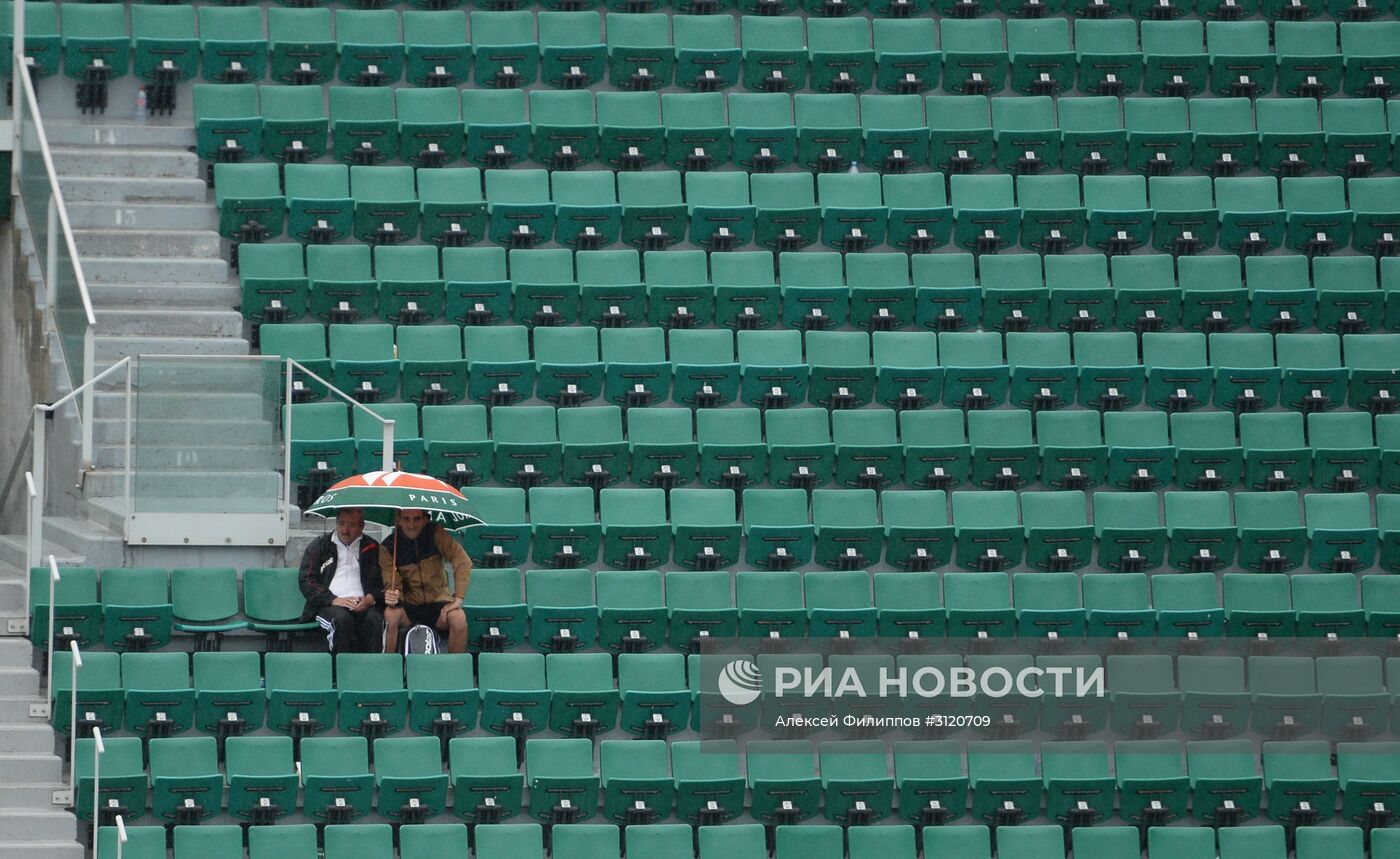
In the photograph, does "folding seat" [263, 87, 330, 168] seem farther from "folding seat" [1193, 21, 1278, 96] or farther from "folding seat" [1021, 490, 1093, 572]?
"folding seat" [1193, 21, 1278, 96]

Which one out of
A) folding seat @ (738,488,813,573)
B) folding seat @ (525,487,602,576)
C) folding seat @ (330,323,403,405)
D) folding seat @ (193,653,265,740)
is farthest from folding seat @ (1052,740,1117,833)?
folding seat @ (330,323,403,405)

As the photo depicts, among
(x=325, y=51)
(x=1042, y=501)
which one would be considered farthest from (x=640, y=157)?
(x=1042, y=501)

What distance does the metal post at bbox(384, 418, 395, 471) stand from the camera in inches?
444

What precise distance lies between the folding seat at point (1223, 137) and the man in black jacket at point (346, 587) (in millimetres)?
7193

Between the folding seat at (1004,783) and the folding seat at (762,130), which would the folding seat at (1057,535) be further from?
the folding seat at (762,130)

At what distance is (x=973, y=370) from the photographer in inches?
518

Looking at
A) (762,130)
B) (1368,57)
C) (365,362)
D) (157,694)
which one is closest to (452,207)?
(365,362)

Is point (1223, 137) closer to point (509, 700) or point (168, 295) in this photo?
point (509, 700)

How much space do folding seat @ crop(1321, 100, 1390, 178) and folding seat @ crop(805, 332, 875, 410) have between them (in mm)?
4223

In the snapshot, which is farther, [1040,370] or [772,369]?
[1040,370]

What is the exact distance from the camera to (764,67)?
49.0 ft

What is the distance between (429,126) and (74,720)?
5420mm

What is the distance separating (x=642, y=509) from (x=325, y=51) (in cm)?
455

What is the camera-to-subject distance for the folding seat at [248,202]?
43.6 feet
